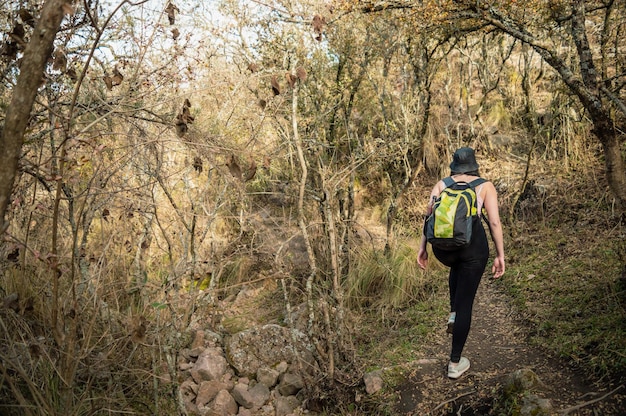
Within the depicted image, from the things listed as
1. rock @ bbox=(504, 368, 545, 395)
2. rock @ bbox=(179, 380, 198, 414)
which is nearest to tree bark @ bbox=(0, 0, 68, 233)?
rock @ bbox=(504, 368, 545, 395)

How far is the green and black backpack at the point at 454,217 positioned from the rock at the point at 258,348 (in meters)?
2.32

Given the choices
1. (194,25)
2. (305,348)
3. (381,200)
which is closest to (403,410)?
(305,348)

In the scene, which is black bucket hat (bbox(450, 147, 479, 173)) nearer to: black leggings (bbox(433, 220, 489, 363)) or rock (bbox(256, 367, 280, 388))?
black leggings (bbox(433, 220, 489, 363))

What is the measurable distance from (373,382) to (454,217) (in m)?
1.77

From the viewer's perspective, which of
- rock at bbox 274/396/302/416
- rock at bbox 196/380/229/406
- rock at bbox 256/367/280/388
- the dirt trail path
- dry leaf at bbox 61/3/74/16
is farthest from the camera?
rock at bbox 256/367/280/388

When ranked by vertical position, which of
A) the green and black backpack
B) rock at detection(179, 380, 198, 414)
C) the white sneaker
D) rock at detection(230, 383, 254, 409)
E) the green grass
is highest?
the green and black backpack

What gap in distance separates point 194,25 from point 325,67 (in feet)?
6.97

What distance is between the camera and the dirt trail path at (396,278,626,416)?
310cm

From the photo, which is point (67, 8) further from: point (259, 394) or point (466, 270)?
point (259, 394)

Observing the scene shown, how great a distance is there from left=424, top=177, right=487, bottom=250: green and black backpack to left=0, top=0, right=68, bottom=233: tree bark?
2.54m

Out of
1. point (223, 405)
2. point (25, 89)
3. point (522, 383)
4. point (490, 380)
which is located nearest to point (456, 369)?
point (490, 380)

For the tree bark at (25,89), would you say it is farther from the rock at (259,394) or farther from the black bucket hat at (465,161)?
the rock at (259,394)

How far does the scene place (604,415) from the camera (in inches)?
113

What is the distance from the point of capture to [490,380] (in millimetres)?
3633
